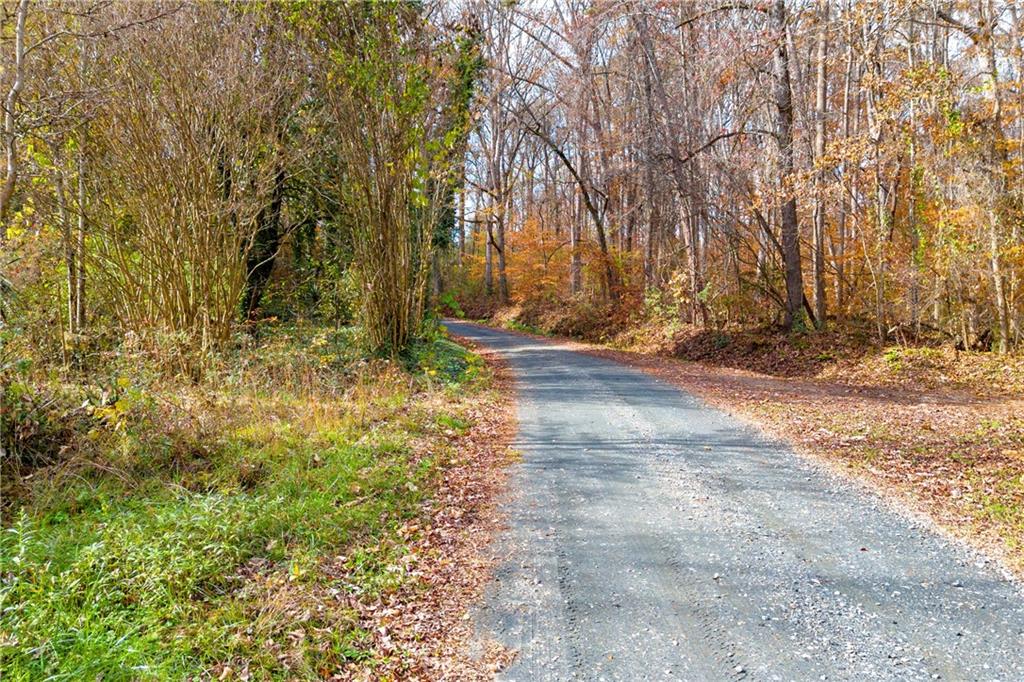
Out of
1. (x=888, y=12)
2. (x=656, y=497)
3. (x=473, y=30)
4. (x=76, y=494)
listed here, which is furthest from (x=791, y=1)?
(x=76, y=494)

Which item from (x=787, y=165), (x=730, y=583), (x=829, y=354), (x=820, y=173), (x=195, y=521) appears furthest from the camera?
(x=787, y=165)

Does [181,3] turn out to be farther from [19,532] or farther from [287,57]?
[19,532]

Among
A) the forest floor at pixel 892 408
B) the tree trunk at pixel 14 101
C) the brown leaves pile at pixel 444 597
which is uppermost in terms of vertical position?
the tree trunk at pixel 14 101

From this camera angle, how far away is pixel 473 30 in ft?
36.2

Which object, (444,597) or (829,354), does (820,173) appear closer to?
(829,354)

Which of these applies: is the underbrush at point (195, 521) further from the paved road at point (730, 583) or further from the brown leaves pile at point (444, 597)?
the paved road at point (730, 583)

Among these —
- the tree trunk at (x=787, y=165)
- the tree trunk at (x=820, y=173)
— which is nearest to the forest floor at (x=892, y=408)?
the tree trunk at (x=787, y=165)

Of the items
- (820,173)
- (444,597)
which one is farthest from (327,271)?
(444,597)

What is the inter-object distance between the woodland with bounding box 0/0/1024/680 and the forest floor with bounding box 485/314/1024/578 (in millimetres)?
145

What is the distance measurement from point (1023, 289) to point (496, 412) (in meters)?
9.73

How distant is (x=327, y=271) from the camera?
13.5 meters

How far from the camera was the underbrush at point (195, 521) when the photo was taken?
2939 mm

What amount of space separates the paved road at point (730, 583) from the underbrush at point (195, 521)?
3.27 feet

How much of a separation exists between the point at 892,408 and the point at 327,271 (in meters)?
11.0
